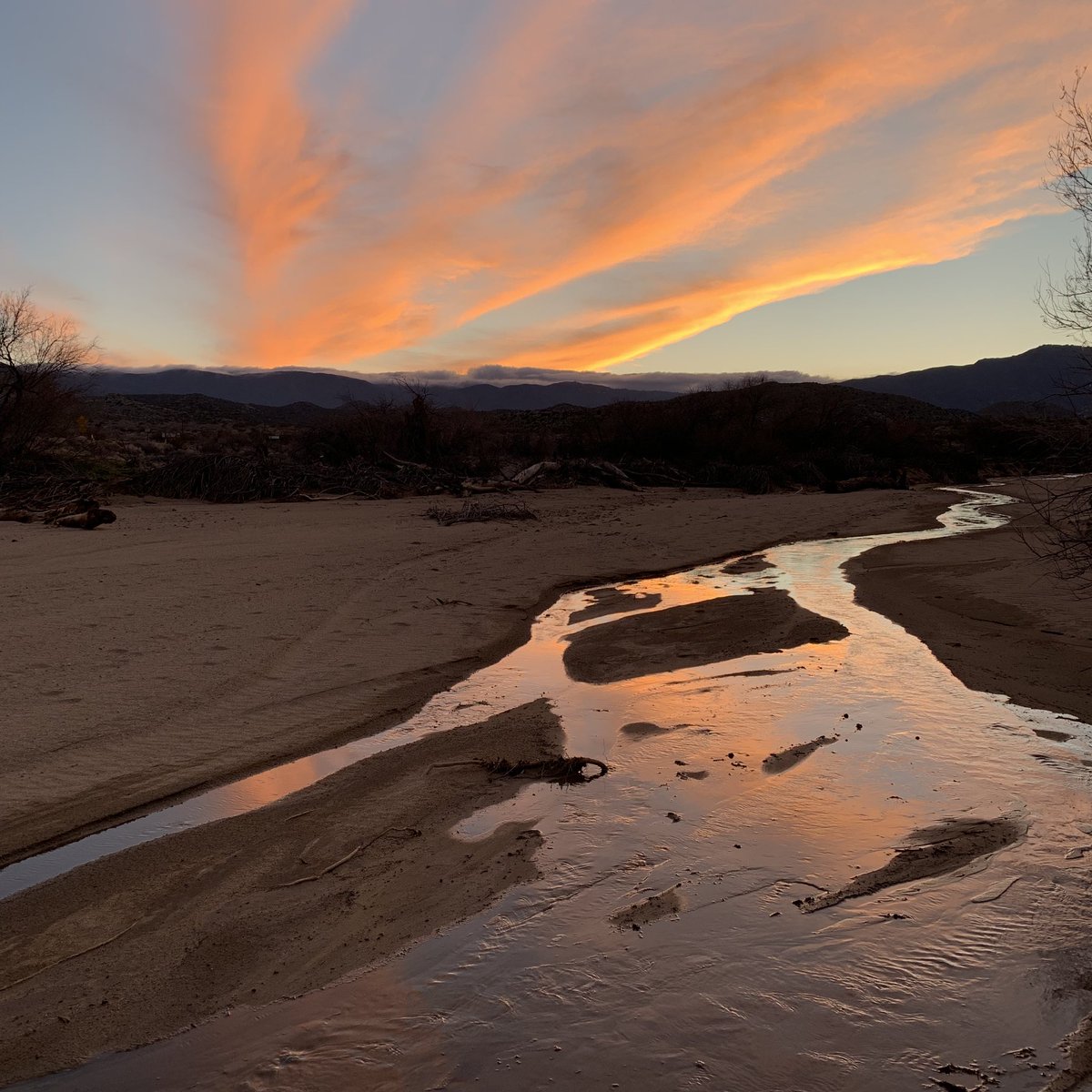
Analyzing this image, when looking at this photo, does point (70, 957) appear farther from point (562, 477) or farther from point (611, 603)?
point (562, 477)

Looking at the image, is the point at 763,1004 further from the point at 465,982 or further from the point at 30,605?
the point at 30,605

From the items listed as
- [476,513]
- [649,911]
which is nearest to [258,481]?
[476,513]

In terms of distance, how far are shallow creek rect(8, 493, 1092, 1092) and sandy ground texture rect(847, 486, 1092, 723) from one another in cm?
92

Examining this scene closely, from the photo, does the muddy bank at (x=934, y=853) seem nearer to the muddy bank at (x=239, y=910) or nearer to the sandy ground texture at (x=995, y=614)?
the muddy bank at (x=239, y=910)

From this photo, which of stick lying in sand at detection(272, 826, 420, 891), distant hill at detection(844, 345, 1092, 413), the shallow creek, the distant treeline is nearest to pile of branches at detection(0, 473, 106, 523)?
the distant treeline

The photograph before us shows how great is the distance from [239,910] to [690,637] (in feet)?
20.3

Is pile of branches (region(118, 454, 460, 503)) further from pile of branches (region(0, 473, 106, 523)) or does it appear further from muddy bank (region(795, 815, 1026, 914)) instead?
muddy bank (region(795, 815, 1026, 914))

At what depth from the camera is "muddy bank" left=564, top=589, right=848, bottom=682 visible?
814 centimetres

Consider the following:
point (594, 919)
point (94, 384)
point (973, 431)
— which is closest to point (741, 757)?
point (594, 919)

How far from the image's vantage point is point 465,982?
10.5ft

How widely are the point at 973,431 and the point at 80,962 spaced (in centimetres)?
5418

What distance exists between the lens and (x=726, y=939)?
3.46 m

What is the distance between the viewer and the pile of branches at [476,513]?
18.8 metres

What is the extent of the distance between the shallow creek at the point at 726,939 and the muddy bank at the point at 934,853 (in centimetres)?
6
